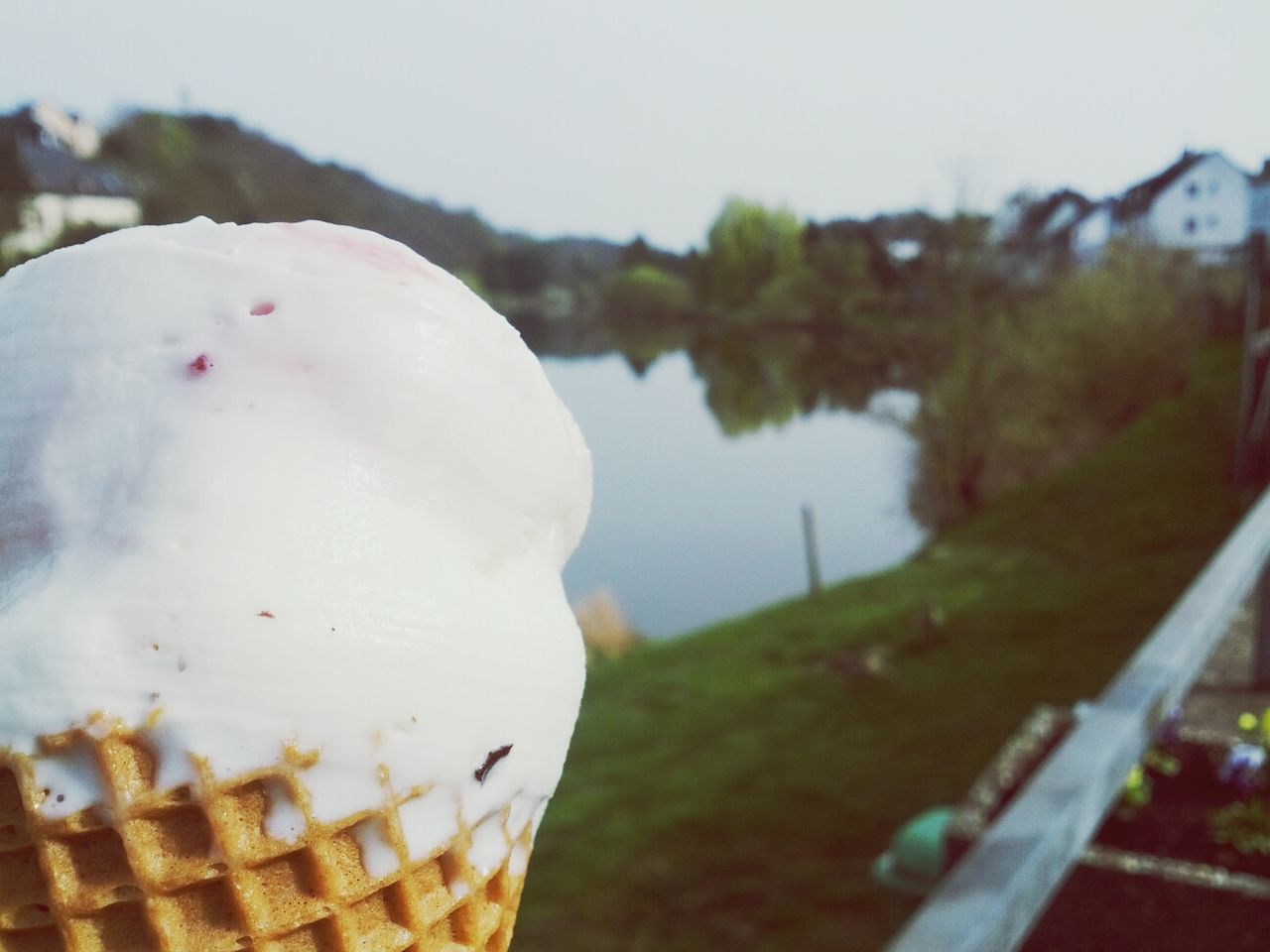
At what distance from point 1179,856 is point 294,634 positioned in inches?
113

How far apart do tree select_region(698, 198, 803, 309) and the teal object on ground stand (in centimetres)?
1146

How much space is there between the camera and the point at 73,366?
0.67 meters

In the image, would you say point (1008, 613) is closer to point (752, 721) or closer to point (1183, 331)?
point (752, 721)

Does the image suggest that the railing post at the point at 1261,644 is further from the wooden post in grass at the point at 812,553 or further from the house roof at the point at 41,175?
the wooden post in grass at the point at 812,553

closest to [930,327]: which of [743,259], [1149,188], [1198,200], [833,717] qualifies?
[743,259]

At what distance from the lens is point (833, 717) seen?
27.4 feet

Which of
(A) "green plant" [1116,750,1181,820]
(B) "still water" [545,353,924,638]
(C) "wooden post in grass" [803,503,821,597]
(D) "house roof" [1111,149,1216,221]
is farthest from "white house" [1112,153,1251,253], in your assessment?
(B) "still water" [545,353,924,638]

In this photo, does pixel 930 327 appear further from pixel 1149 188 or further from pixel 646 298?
pixel 1149 188

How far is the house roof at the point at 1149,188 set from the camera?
499 centimetres

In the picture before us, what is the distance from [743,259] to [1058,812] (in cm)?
1383

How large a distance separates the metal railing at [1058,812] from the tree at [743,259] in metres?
12.7

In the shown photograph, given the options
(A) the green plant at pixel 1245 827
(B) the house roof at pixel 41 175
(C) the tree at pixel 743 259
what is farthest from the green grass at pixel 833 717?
(B) the house roof at pixel 41 175

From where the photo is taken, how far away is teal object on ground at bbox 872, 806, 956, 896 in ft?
12.2

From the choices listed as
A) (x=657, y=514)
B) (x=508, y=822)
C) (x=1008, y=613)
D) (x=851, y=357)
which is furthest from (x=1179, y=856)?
(x=657, y=514)
